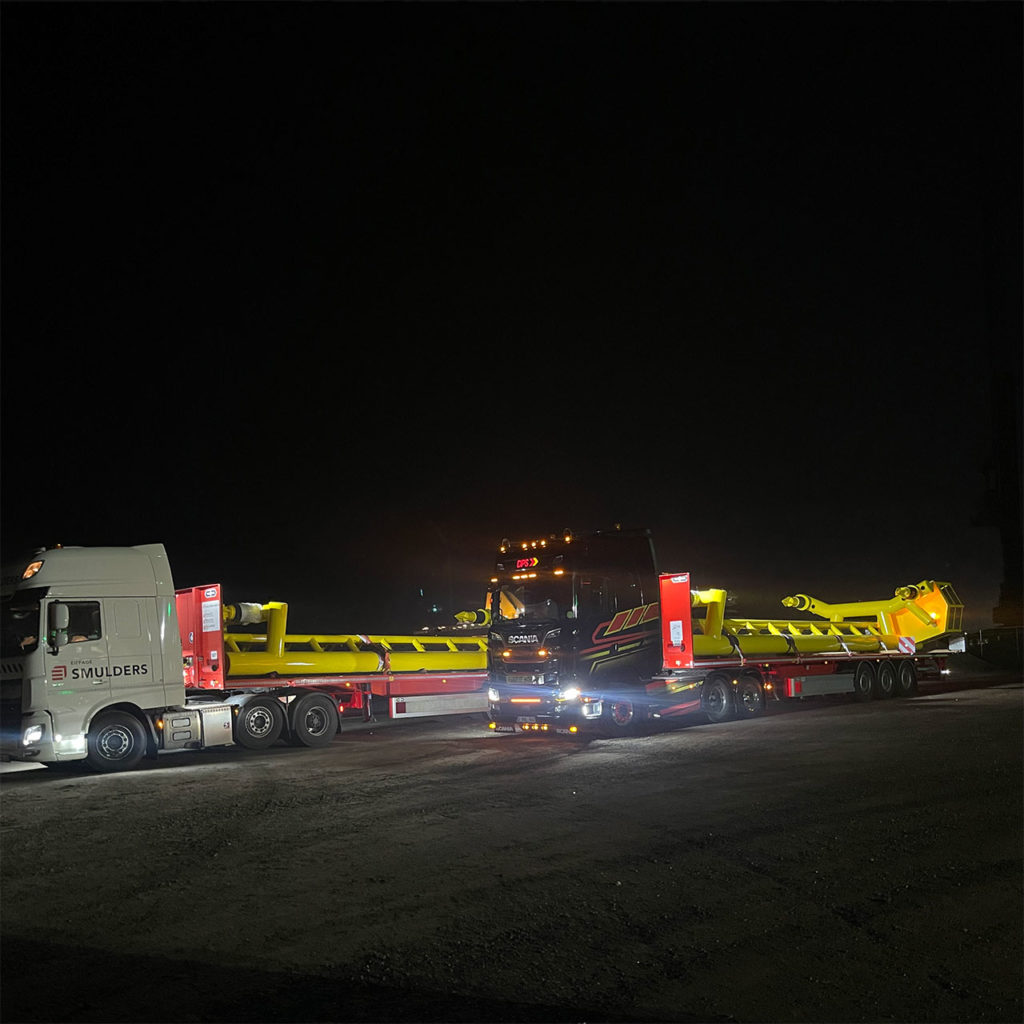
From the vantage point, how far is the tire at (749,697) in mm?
17938

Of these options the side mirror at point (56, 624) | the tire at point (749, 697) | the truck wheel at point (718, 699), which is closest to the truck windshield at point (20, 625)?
the side mirror at point (56, 624)

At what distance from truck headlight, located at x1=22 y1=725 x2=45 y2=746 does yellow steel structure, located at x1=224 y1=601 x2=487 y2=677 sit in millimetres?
3193

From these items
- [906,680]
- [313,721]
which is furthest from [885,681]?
[313,721]

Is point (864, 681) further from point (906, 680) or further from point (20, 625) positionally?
point (20, 625)

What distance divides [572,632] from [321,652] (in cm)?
462

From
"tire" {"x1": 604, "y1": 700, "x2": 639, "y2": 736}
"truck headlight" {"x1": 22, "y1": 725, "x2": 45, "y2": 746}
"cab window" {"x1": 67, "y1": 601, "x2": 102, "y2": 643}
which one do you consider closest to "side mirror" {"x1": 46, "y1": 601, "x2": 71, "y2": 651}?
"cab window" {"x1": 67, "y1": 601, "x2": 102, "y2": 643}

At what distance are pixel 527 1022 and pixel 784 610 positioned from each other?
20855 mm

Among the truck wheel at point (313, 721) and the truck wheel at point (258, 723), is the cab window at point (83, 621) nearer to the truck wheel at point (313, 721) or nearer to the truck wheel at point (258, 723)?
the truck wheel at point (258, 723)

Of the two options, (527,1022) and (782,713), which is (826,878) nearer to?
(527,1022)

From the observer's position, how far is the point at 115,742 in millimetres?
13156

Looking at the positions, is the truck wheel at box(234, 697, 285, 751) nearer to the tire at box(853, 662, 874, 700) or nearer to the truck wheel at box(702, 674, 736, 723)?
the truck wheel at box(702, 674, 736, 723)

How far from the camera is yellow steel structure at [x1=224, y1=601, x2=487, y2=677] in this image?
51.0 feet

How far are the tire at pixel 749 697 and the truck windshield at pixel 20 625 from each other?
11.7m

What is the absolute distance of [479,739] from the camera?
50.7 feet
